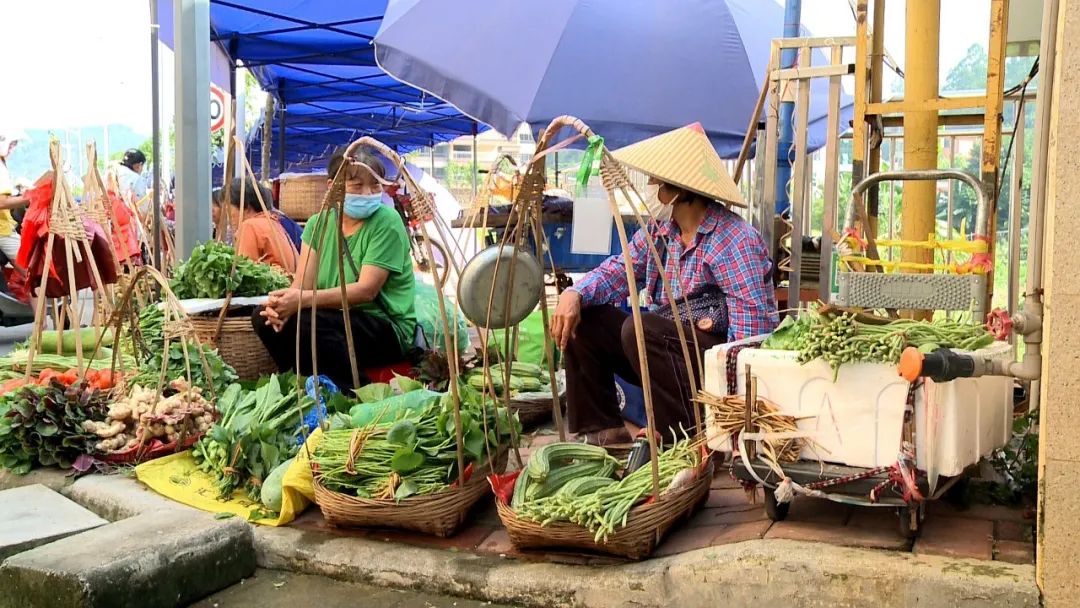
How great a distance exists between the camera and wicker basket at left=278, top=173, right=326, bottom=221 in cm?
824

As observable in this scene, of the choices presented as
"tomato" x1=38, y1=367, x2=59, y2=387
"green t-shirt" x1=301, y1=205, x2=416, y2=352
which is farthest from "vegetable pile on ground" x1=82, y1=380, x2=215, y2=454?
"green t-shirt" x1=301, y1=205, x2=416, y2=352

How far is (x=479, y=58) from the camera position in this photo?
6516mm

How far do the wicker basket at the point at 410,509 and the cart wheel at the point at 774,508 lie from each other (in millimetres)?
1012

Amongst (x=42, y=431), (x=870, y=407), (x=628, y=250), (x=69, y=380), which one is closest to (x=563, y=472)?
(x=628, y=250)

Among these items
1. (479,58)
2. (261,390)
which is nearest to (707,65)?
(479,58)

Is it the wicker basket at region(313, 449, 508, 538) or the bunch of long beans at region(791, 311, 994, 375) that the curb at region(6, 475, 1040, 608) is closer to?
the wicker basket at region(313, 449, 508, 538)

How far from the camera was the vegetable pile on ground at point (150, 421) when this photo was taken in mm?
4234

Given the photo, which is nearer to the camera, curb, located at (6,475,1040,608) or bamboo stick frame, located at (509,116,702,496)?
curb, located at (6,475,1040,608)

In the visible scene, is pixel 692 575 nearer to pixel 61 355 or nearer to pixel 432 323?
pixel 432 323

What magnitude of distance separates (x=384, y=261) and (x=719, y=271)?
1835 millimetres

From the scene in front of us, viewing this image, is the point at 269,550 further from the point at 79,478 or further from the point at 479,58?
the point at 479,58

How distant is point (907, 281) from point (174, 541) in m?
2.49

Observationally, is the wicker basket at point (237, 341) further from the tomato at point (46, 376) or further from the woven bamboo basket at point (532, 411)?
the woven bamboo basket at point (532, 411)

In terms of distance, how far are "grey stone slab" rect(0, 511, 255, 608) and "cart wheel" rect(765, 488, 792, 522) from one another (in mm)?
1833
